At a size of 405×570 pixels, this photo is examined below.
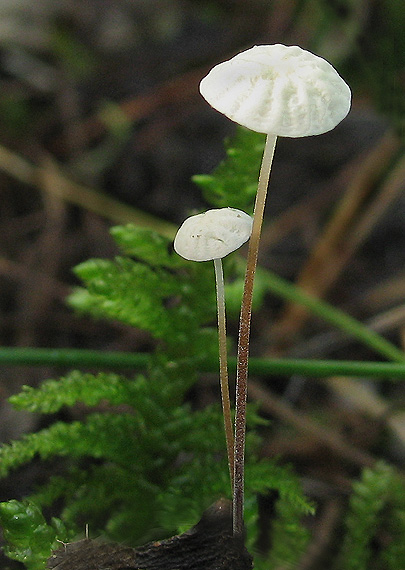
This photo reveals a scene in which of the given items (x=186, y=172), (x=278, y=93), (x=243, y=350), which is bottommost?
(x=243, y=350)

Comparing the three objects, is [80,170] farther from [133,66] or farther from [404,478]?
[404,478]

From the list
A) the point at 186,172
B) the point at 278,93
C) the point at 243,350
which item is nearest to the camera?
the point at 278,93

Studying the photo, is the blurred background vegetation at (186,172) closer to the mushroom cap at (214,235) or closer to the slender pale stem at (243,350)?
the slender pale stem at (243,350)

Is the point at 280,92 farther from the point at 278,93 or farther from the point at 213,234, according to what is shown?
the point at 213,234

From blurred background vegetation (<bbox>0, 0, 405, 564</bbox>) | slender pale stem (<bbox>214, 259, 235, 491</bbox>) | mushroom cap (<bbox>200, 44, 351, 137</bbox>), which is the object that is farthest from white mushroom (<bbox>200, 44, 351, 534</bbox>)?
blurred background vegetation (<bbox>0, 0, 405, 564</bbox>)

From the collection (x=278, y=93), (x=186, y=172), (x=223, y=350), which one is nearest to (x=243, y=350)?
(x=223, y=350)

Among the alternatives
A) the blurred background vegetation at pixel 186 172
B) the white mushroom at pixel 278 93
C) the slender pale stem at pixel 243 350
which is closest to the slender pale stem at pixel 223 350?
the slender pale stem at pixel 243 350
